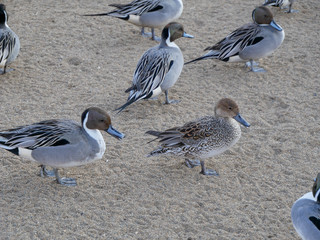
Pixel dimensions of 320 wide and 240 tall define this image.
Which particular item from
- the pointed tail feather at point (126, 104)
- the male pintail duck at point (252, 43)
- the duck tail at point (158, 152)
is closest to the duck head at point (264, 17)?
the male pintail duck at point (252, 43)

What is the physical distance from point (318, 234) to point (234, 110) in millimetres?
1521

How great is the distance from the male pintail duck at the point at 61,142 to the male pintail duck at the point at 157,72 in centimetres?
104

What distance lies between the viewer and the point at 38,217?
420 centimetres

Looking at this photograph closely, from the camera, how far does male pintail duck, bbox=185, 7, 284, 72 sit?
6.54 metres

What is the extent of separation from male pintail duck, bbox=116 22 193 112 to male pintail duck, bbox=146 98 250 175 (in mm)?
1089

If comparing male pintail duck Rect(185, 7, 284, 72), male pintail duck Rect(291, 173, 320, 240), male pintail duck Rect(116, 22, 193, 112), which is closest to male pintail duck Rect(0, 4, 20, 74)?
male pintail duck Rect(116, 22, 193, 112)

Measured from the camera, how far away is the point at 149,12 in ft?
24.2

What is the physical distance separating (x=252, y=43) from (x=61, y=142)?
10.3 ft

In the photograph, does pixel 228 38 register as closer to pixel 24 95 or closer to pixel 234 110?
pixel 234 110

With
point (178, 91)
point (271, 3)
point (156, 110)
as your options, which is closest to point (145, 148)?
point (156, 110)

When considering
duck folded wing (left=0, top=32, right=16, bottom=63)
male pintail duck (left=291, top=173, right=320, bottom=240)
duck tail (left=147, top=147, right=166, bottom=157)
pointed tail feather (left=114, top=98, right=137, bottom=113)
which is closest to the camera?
male pintail duck (left=291, top=173, right=320, bottom=240)

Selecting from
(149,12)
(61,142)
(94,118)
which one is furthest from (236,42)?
(61,142)

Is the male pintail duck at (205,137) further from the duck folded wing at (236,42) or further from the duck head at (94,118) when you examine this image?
the duck folded wing at (236,42)

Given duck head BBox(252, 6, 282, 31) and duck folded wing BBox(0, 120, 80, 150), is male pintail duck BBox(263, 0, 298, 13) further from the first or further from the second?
duck folded wing BBox(0, 120, 80, 150)
